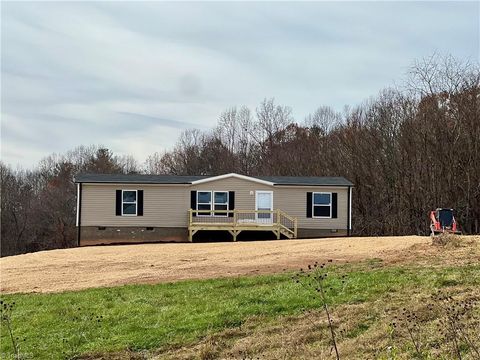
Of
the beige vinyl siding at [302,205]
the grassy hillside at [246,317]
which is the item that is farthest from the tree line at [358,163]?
the grassy hillside at [246,317]

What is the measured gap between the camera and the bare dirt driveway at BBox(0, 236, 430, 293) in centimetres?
1255

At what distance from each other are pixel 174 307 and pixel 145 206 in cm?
1678

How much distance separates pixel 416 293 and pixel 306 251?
832 centimetres

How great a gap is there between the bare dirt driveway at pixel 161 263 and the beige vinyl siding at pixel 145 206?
553 cm

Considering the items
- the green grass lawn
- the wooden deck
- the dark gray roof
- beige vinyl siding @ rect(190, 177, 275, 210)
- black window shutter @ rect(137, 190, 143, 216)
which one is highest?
the dark gray roof

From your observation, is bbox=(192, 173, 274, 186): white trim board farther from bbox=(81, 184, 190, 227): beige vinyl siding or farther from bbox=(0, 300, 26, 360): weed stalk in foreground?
bbox=(0, 300, 26, 360): weed stalk in foreground

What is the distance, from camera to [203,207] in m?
25.5

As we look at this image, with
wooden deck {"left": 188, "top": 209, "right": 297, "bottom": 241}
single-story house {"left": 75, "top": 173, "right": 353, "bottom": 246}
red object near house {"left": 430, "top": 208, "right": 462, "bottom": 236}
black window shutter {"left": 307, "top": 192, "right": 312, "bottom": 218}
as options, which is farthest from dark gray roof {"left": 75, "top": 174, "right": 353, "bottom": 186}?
red object near house {"left": 430, "top": 208, "right": 462, "bottom": 236}

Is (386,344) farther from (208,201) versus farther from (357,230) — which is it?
(357,230)

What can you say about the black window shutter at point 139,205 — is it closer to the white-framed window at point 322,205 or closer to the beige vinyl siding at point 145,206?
the beige vinyl siding at point 145,206

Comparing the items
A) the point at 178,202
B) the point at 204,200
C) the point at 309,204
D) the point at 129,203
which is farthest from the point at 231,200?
the point at 129,203

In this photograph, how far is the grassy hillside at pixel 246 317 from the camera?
6016mm

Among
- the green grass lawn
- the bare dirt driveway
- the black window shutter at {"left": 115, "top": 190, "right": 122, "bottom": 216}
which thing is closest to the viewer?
the green grass lawn

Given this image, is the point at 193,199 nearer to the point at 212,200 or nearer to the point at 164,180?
the point at 212,200
